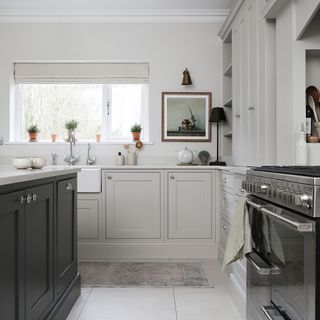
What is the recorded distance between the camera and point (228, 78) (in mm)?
4285

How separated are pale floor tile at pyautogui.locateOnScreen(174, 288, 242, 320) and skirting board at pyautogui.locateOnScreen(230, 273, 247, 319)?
0.03 m

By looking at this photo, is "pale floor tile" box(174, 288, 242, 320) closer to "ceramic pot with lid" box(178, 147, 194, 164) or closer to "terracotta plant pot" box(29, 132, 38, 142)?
"ceramic pot with lid" box(178, 147, 194, 164)

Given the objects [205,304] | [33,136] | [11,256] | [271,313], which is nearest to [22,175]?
[11,256]

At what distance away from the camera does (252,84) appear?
302 centimetres

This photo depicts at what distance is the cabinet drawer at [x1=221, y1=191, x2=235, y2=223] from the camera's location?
309 centimetres

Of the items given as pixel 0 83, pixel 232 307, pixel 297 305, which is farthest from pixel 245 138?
pixel 0 83

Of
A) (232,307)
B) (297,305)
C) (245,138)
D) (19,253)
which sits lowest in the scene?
(232,307)

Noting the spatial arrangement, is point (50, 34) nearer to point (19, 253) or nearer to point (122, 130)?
point (122, 130)

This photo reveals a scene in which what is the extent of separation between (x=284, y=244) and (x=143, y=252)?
8.15 ft

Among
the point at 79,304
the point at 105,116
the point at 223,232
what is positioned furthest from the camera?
the point at 105,116

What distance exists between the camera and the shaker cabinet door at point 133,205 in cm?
380

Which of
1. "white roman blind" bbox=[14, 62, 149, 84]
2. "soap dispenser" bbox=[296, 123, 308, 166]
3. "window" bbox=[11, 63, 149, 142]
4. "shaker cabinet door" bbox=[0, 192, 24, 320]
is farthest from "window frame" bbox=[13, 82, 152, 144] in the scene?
"shaker cabinet door" bbox=[0, 192, 24, 320]

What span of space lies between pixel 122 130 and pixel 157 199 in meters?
1.08

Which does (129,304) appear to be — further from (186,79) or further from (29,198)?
(186,79)
